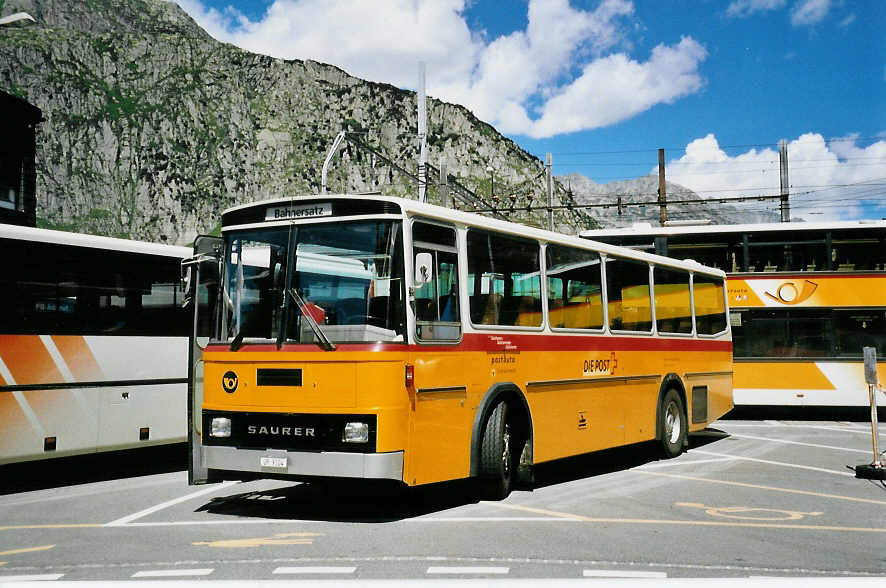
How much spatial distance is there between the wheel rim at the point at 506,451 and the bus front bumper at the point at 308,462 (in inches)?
73.8

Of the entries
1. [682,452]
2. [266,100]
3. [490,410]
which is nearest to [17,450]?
[490,410]

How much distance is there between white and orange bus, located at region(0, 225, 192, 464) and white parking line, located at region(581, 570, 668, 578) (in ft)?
24.3

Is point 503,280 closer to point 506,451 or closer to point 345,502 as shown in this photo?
point 506,451

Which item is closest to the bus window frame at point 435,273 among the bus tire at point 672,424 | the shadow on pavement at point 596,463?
the shadow on pavement at point 596,463

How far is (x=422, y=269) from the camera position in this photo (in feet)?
28.5

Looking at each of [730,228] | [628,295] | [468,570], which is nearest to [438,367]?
[468,570]

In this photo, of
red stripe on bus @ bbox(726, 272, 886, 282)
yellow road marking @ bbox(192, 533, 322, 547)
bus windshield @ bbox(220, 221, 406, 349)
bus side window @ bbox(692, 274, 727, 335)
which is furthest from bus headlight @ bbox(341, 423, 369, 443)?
red stripe on bus @ bbox(726, 272, 886, 282)

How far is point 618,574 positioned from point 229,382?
435cm

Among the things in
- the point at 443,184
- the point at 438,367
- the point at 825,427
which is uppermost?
the point at 443,184

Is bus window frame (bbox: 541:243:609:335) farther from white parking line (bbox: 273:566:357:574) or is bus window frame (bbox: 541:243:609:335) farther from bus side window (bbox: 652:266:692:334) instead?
white parking line (bbox: 273:566:357:574)

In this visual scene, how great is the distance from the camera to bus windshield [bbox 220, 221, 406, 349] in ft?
27.9

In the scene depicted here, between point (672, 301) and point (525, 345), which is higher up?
point (672, 301)

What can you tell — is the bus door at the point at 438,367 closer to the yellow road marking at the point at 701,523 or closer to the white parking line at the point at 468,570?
the yellow road marking at the point at 701,523

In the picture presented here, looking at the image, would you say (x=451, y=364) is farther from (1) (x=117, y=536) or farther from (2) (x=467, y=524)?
(1) (x=117, y=536)
